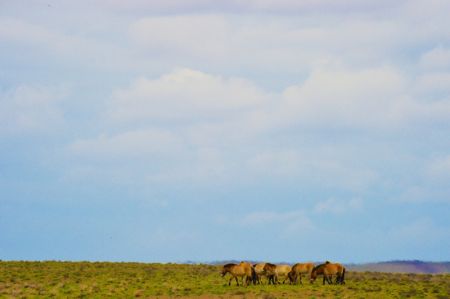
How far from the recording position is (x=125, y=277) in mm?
55594

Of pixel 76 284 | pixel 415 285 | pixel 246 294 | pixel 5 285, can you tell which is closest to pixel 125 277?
pixel 76 284

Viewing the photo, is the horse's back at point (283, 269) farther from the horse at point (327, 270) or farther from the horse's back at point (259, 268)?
the horse at point (327, 270)

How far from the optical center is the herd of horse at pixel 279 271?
145ft

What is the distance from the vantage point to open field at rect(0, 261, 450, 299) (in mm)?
41750

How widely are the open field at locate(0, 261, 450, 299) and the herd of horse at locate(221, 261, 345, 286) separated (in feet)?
2.60

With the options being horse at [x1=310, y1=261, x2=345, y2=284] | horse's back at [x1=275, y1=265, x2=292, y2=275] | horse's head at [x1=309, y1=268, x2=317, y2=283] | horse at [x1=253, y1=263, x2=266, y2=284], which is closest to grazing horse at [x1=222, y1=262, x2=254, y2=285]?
horse at [x1=253, y1=263, x2=266, y2=284]

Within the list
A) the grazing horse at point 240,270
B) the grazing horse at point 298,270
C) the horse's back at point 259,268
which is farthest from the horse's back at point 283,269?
the grazing horse at point 240,270

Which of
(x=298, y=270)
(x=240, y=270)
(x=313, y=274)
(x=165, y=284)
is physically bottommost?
(x=165, y=284)

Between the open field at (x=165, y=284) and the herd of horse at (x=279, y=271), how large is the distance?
793mm

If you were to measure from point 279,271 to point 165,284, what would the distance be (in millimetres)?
8590

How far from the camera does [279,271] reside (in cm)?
4572

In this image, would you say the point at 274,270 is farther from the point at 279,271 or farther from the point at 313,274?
the point at 313,274

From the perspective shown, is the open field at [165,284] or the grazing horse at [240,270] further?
the grazing horse at [240,270]

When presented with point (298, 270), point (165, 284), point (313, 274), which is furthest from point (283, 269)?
point (165, 284)
